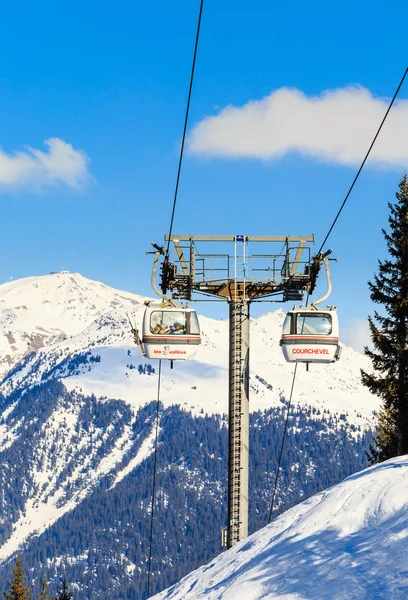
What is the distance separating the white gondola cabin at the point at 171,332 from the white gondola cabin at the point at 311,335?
3.02 m

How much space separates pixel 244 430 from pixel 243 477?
1.66 metres

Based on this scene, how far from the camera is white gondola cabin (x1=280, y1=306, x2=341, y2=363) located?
25.1 meters

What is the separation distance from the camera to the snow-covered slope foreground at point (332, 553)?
43.5 ft

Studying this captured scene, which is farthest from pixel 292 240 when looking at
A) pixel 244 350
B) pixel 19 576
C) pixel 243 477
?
pixel 19 576

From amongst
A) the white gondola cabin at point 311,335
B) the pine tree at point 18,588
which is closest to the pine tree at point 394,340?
the white gondola cabin at point 311,335

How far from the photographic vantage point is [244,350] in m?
28.3

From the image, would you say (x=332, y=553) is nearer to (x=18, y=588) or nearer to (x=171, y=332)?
(x=171, y=332)

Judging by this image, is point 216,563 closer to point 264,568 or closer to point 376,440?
point 264,568

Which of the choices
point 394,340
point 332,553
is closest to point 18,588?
point 394,340

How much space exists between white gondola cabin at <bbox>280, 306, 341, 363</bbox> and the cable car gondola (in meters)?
3.02

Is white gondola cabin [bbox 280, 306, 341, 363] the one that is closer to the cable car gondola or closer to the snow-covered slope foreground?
the cable car gondola

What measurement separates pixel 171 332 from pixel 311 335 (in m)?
4.58

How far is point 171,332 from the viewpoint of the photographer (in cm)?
2556

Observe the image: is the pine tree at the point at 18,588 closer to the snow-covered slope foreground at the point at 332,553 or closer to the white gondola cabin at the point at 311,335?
the white gondola cabin at the point at 311,335
